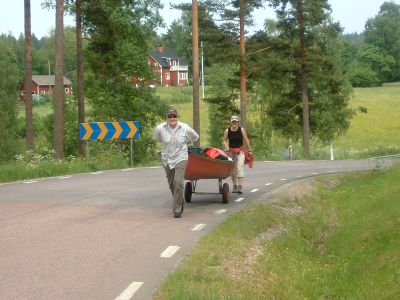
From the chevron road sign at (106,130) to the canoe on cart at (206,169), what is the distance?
10.8 m

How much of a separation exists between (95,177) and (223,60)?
24116 mm

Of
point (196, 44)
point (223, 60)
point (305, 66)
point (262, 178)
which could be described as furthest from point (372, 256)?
point (305, 66)

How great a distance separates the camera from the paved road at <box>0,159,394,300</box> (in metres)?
7.04

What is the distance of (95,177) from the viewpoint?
65.8ft

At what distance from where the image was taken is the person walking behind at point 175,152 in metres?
11.8

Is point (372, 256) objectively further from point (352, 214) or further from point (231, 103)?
point (231, 103)

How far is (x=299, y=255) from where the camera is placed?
1029 centimetres

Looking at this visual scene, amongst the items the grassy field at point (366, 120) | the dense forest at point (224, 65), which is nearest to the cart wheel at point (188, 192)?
the dense forest at point (224, 65)

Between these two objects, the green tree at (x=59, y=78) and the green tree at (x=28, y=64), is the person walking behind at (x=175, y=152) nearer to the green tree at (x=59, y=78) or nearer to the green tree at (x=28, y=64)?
the green tree at (x=59, y=78)

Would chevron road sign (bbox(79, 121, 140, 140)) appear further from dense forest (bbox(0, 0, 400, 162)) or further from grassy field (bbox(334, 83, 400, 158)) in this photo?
grassy field (bbox(334, 83, 400, 158))

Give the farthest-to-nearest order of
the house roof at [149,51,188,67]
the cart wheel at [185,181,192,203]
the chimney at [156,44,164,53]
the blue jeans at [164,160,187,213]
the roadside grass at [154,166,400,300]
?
the house roof at [149,51,188,67], the chimney at [156,44,164,53], the cart wheel at [185,181,192,203], the blue jeans at [164,160,187,213], the roadside grass at [154,166,400,300]

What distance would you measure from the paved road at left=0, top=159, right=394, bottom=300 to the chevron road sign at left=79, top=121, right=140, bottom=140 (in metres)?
6.78

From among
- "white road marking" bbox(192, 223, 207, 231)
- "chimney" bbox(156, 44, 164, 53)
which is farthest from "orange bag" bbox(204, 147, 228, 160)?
"chimney" bbox(156, 44, 164, 53)

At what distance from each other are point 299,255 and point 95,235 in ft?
10.4
